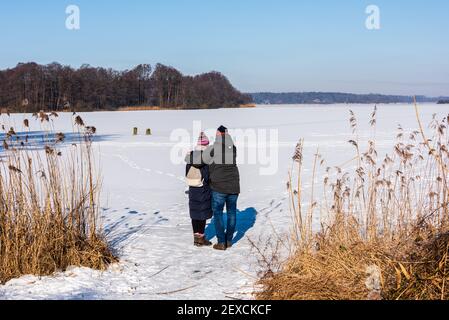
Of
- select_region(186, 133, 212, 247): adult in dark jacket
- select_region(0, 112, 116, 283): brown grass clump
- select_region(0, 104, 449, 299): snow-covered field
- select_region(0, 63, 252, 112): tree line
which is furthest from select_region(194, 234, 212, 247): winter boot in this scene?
select_region(0, 63, 252, 112): tree line

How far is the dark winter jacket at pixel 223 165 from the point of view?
6.19 m

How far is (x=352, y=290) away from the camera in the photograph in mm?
4039

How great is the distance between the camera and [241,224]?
7684 millimetres

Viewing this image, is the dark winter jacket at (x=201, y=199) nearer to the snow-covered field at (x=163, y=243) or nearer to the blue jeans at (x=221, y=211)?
the blue jeans at (x=221, y=211)

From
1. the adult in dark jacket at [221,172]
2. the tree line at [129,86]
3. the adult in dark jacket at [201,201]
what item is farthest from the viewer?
the tree line at [129,86]

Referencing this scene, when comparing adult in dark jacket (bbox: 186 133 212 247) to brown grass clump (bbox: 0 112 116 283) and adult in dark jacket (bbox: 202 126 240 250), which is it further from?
brown grass clump (bbox: 0 112 116 283)

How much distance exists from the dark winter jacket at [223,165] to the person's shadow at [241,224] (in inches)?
34.4

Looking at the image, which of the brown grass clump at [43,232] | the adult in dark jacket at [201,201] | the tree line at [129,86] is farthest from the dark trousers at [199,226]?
the tree line at [129,86]

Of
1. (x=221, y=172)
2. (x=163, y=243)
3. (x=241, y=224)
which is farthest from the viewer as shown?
(x=241, y=224)

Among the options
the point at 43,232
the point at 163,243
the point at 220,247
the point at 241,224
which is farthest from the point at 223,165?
the point at 43,232

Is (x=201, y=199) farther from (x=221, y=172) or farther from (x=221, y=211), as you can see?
(x=221, y=172)

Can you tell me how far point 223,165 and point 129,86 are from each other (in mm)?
86037
